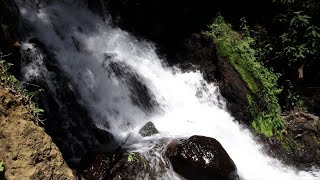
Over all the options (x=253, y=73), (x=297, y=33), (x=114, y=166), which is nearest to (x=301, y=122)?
(x=253, y=73)

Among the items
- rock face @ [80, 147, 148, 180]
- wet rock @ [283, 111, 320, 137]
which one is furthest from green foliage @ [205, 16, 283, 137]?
rock face @ [80, 147, 148, 180]

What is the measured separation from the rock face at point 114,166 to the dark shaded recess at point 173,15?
18.7 feet

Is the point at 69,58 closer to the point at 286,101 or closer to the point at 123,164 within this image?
the point at 123,164

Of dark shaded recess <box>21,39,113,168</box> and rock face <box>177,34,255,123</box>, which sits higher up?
rock face <box>177,34,255,123</box>

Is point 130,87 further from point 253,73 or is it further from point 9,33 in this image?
point 253,73

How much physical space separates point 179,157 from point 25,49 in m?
4.26

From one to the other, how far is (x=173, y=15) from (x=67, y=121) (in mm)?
→ 5650

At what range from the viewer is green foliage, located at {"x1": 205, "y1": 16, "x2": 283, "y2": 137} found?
33.0ft

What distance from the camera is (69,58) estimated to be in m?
9.29

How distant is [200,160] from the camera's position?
6.90m

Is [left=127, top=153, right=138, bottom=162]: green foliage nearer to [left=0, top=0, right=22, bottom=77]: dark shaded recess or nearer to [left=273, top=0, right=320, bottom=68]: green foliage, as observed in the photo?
[left=0, top=0, right=22, bottom=77]: dark shaded recess

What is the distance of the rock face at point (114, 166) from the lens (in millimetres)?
6285

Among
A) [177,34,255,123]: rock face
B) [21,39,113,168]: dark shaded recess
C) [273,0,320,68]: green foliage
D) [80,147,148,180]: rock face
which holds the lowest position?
[80,147,148,180]: rock face

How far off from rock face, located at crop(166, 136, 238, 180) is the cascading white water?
36.2 inches
